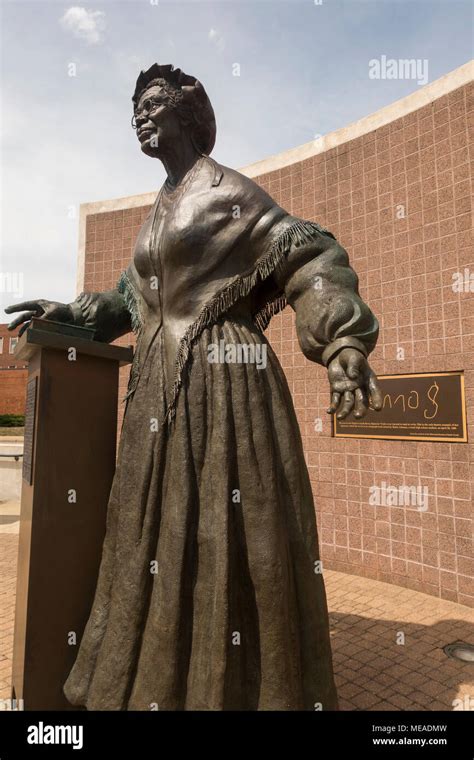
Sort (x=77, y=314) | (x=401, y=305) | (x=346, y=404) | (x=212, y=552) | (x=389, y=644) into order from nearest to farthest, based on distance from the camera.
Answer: (x=346, y=404)
(x=212, y=552)
(x=77, y=314)
(x=389, y=644)
(x=401, y=305)

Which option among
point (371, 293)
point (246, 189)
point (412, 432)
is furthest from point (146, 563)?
point (371, 293)

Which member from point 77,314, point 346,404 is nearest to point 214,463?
point 346,404

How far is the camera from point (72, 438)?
8.41ft

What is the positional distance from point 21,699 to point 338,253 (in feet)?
8.30

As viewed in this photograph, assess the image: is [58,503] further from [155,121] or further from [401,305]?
[401,305]

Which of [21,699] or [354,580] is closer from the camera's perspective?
[21,699]

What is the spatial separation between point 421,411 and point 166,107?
3865mm

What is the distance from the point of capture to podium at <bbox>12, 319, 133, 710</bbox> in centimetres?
240

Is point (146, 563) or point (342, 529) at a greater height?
point (146, 563)

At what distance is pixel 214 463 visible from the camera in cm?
206

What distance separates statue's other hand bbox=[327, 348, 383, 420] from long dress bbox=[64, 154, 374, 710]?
0.54ft

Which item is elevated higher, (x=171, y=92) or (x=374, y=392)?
(x=171, y=92)

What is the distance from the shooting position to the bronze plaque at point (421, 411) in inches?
190
